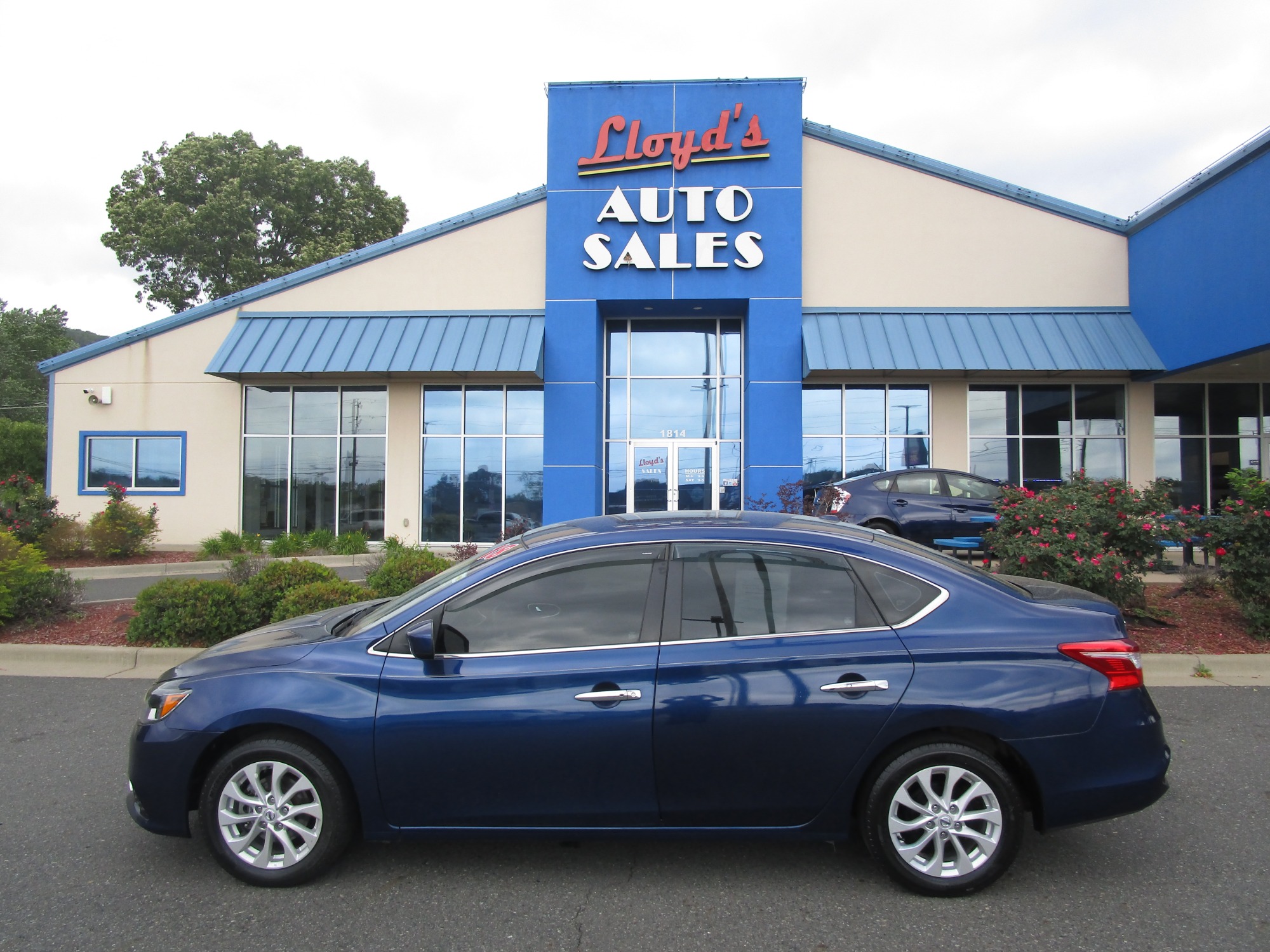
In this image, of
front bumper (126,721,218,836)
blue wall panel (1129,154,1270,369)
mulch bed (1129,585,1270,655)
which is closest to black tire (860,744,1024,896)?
front bumper (126,721,218,836)

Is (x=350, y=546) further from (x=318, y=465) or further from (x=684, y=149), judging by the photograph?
(x=684, y=149)

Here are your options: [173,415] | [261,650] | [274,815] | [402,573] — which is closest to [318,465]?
[173,415]

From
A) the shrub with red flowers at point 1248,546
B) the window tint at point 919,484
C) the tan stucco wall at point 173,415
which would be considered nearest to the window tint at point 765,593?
the shrub with red flowers at point 1248,546

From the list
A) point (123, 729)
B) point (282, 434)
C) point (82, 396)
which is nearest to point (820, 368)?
point (282, 434)

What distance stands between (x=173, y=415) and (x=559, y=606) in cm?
1663

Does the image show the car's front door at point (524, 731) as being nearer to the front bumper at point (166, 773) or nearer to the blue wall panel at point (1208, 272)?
the front bumper at point (166, 773)

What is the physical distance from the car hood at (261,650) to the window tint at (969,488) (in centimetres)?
1056

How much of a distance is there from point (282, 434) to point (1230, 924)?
56.8 ft

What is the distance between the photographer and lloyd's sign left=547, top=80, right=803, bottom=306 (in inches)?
636

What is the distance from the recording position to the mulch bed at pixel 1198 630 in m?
7.23

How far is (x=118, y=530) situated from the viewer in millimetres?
14977

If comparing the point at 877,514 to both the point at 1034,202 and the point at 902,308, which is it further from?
the point at 1034,202

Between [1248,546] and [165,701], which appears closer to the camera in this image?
[165,701]

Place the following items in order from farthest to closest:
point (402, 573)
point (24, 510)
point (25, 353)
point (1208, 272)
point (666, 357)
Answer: point (25, 353) < point (666, 357) < point (24, 510) < point (1208, 272) < point (402, 573)
